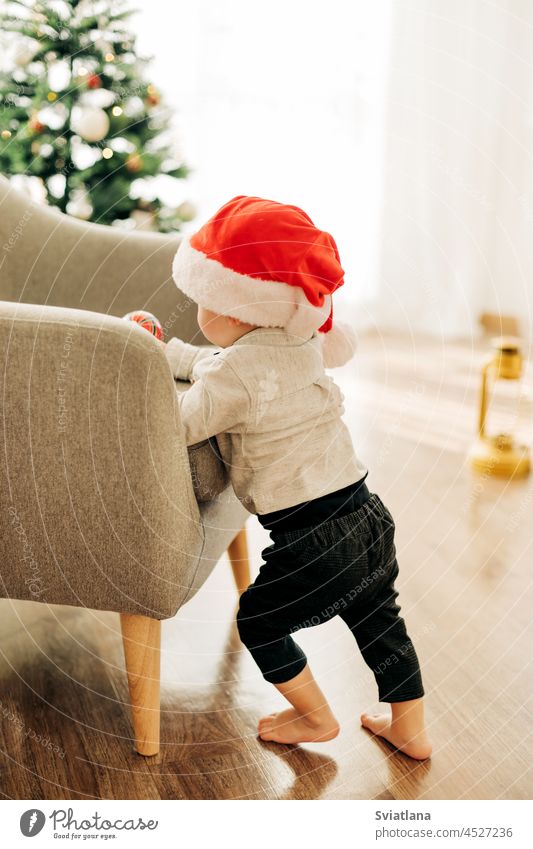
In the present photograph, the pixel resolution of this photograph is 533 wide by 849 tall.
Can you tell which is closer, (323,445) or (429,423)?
(323,445)

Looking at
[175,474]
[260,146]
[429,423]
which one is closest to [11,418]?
[175,474]

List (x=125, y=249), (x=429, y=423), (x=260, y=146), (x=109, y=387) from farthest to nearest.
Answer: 1. (x=260, y=146)
2. (x=429, y=423)
3. (x=125, y=249)
4. (x=109, y=387)

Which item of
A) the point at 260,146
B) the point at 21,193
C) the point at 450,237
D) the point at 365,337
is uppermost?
the point at 21,193

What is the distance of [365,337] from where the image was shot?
12.5ft

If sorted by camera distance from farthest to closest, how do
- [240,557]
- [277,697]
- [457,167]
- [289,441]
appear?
[457,167] → [240,557] → [277,697] → [289,441]

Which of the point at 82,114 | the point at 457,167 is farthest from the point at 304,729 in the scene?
the point at 457,167

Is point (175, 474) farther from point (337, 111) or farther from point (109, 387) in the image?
point (337, 111)

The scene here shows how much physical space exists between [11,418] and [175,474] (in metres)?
0.20

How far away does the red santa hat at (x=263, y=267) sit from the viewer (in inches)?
42.9

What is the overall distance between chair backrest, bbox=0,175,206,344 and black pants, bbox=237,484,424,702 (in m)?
0.72

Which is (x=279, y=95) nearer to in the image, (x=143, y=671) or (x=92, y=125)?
(x=92, y=125)

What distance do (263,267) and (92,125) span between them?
161 cm

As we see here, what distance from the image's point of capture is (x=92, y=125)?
2488 millimetres
